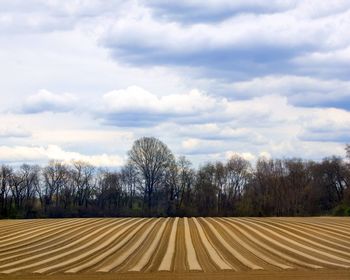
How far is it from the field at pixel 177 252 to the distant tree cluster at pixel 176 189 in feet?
189

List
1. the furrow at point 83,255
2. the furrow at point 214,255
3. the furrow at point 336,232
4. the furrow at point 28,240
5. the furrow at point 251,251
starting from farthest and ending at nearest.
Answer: the furrow at point 336,232 → the furrow at point 28,240 → the furrow at point 251,251 → the furrow at point 83,255 → the furrow at point 214,255

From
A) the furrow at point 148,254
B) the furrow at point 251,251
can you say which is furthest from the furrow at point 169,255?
the furrow at point 251,251

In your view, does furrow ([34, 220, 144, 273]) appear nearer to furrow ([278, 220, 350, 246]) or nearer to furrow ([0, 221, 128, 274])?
furrow ([0, 221, 128, 274])

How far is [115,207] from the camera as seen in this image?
120 metres

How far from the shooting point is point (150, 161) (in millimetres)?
119312

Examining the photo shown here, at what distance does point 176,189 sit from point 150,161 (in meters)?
8.25

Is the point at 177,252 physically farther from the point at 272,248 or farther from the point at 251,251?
the point at 272,248

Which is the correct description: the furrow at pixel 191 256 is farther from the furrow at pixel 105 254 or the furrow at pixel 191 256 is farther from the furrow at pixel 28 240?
the furrow at pixel 28 240

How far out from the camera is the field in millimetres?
25516

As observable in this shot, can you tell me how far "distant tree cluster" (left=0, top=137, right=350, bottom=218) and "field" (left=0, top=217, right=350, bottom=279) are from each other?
5769 centimetres

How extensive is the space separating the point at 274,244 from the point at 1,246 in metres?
16.8

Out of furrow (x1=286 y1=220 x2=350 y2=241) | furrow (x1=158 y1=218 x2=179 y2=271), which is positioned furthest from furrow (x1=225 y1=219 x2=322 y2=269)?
furrow (x1=158 y1=218 x2=179 y2=271)

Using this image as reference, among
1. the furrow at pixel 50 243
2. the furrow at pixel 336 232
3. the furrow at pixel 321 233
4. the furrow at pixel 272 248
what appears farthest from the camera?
the furrow at pixel 336 232

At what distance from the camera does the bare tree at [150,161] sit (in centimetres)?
11806
